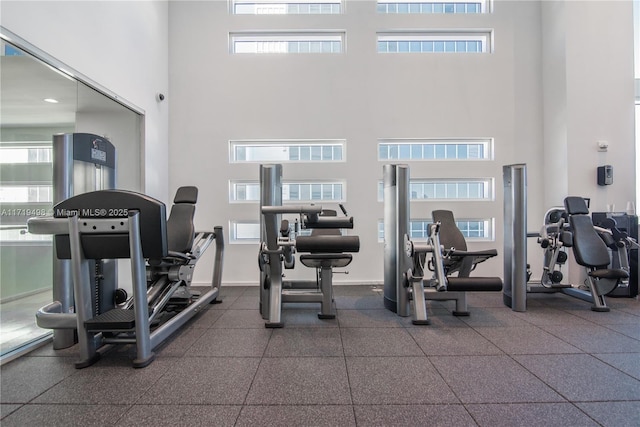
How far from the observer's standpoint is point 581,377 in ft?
6.23

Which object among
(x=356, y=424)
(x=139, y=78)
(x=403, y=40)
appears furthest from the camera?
(x=403, y=40)

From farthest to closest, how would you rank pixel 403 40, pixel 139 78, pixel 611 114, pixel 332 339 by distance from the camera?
1. pixel 403 40
2. pixel 611 114
3. pixel 139 78
4. pixel 332 339

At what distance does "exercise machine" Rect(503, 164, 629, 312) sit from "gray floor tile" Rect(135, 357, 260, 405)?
3012 mm

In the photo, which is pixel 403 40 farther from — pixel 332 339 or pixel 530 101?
pixel 332 339

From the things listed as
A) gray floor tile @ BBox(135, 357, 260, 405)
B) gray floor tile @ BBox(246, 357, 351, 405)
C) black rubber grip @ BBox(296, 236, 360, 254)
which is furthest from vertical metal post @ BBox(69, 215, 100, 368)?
black rubber grip @ BBox(296, 236, 360, 254)

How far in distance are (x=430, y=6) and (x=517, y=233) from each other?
382 centimetres

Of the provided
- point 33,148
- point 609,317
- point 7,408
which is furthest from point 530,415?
point 33,148

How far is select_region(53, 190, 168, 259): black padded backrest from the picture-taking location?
195 centimetres

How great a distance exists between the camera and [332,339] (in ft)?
8.21

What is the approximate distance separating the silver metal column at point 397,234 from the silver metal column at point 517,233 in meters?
1.28

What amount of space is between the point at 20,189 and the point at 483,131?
243 inches

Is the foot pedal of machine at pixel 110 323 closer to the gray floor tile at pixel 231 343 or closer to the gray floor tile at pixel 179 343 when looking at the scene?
the gray floor tile at pixel 179 343

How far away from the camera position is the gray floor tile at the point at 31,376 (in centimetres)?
176

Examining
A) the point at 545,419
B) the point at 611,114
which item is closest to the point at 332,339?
the point at 545,419
